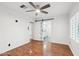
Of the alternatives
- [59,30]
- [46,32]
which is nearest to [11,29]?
[46,32]

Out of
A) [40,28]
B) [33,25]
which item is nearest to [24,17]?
[33,25]

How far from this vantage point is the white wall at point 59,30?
992 mm

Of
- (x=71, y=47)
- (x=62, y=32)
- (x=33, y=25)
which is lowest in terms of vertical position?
(x=71, y=47)

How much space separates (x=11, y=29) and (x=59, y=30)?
68cm

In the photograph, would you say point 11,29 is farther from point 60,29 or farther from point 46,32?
point 60,29

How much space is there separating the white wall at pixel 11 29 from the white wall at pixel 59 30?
0.15 meters

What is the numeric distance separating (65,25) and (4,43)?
853 millimetres

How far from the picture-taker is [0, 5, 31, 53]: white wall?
90 cm

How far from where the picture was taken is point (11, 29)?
95 cm

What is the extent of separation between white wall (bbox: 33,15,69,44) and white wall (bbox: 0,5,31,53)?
15cm

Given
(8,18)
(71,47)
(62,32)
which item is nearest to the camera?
(8,18)

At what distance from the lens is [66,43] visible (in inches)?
43.3

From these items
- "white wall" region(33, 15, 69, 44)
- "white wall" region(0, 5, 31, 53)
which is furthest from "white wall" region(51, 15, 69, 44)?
"white wall" region(0, 5, 31, 53)

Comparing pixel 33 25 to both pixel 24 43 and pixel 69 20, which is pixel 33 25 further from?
pixel 69 20
